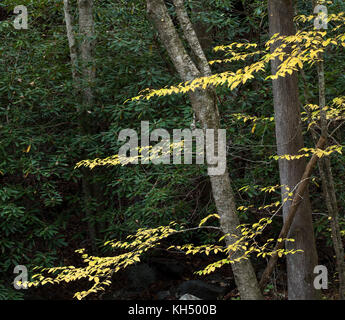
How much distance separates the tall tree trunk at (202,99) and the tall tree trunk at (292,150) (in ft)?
2.24

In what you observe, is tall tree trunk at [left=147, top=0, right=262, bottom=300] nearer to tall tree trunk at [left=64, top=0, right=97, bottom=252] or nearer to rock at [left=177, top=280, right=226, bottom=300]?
rock at [left=177, top=280, right=226, bottom=300]

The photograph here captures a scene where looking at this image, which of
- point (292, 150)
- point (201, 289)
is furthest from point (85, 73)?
point (201, 289)

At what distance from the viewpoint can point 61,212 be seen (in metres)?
6.23

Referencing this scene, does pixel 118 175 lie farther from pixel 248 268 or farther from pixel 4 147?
pixel 248 268

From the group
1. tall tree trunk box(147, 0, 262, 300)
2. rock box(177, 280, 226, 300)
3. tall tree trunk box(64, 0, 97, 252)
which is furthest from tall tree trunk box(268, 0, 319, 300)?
tall tree trunk box(64, 0, 97, 252)

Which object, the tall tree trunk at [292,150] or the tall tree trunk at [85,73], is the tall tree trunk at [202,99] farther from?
the tall tree trunk at [85,73]

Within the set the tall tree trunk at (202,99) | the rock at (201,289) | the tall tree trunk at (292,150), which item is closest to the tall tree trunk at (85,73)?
the rock at (201,289)

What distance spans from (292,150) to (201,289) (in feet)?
7.85

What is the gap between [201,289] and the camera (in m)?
5.93

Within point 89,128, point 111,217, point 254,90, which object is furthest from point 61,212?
point 254,90

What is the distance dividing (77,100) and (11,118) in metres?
0.85

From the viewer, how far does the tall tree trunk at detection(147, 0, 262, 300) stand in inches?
155
